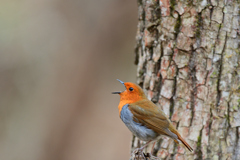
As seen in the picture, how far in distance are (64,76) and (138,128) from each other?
3.94 m

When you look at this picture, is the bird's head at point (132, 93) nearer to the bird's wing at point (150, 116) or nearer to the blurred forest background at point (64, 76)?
the bird's wing at point (150, 116)

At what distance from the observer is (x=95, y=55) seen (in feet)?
23.7

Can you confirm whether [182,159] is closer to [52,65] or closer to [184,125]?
[184,125]

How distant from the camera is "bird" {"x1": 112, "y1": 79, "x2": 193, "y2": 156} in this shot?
3.77 meters

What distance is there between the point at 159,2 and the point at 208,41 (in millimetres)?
878

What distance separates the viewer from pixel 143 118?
3.88m

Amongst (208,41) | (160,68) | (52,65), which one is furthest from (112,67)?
(208,41)

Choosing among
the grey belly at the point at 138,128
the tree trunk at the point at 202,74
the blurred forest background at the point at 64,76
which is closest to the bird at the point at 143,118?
the grey belly at the point at 138,128

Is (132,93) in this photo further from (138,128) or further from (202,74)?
(202,74)

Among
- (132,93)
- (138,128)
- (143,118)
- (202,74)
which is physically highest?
(202,74)

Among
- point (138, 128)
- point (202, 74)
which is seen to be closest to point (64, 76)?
point (138, 128)

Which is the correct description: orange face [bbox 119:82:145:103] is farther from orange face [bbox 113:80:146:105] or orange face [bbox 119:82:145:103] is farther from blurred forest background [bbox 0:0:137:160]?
blurred forest background [bbox 0:0:137:160]

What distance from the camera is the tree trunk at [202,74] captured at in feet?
13.4

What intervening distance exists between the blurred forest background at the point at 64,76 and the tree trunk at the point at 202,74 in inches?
117
